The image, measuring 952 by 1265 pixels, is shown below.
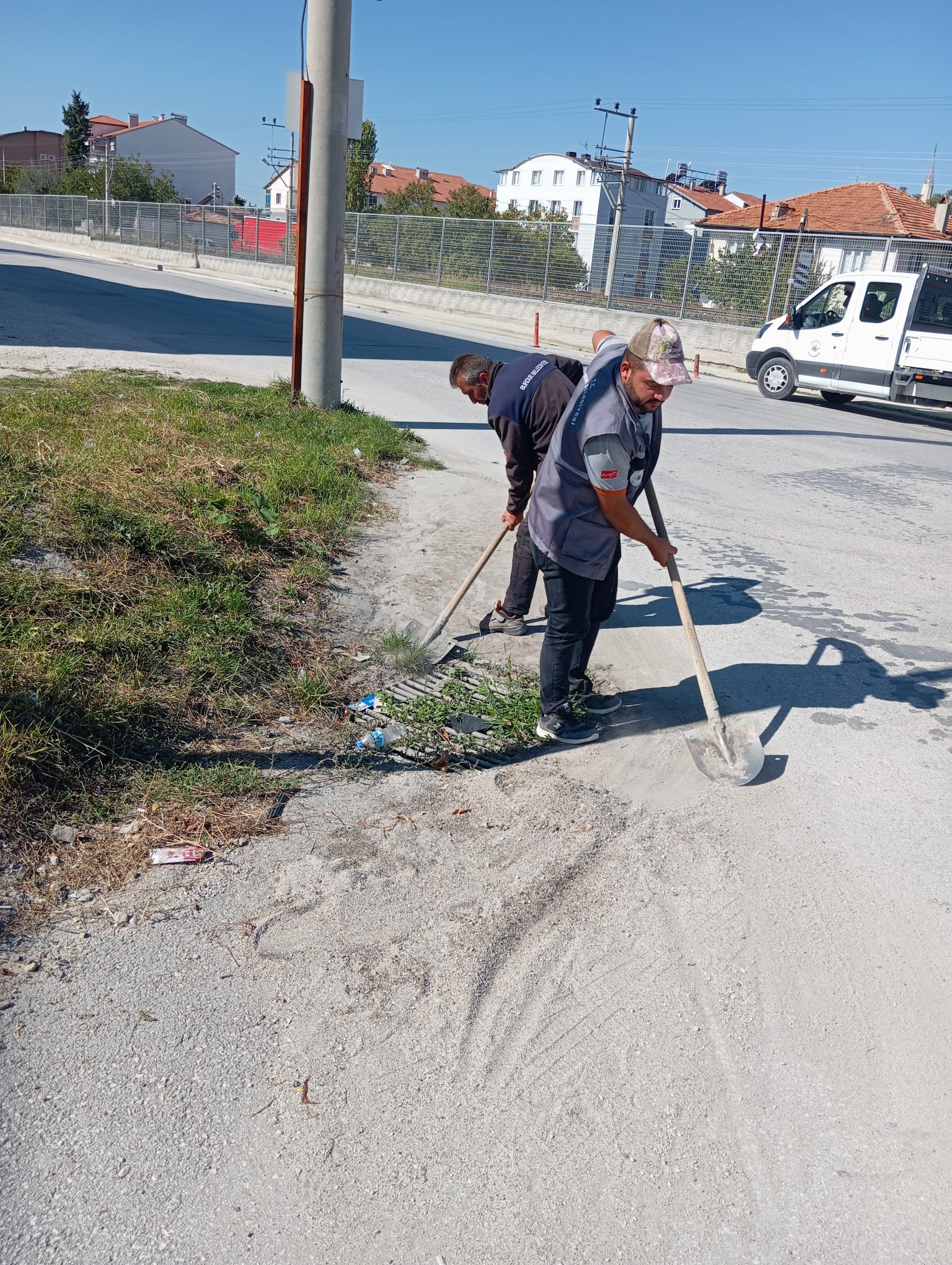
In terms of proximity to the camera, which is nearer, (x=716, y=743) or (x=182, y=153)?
(x=716, y=743)

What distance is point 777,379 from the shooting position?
17.0m

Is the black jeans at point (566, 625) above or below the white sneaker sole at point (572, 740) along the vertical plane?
above

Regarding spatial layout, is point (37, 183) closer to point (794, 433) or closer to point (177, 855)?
point (794, 433)

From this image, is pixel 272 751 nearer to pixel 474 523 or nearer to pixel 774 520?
pixel 474 523

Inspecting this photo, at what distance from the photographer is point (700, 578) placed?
252 inches

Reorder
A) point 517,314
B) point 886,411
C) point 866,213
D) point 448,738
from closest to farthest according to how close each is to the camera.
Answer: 1. point 448,738
2. point 886,411
3. point 517,314
4. point 866,213

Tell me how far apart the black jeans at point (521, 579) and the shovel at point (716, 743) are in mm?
1205

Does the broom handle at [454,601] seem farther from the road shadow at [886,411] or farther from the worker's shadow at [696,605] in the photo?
the road shadow at [886,411]

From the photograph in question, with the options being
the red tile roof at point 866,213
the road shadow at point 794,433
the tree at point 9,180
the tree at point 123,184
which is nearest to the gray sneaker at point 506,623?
the road shadow at point 794,433

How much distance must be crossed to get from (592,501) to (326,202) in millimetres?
6675

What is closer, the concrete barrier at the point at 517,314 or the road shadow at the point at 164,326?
the road shadow at the point at 164,326

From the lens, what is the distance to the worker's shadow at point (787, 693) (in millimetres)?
4531

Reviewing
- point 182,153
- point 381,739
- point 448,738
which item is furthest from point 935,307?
point 182,153

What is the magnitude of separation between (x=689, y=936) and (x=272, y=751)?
1827 mm
